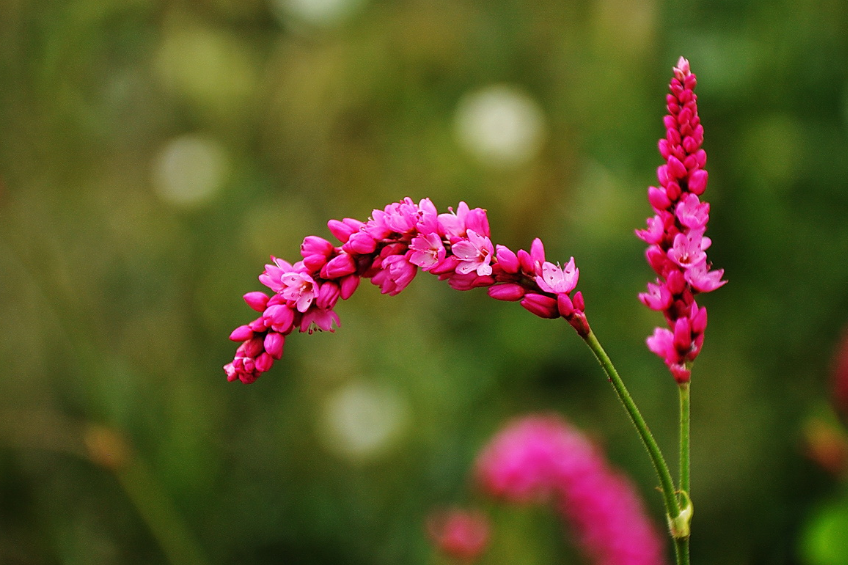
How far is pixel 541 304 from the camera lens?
2.23 feet

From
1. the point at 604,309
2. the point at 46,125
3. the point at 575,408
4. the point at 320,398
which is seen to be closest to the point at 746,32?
the point at 604,309

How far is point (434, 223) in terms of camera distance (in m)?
0.67

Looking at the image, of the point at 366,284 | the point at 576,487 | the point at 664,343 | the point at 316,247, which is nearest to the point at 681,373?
the point at 664,343

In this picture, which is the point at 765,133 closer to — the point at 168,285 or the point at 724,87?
the point at 724,87

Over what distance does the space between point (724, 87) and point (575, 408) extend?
1.08 m

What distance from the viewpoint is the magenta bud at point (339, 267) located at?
68 centimetres

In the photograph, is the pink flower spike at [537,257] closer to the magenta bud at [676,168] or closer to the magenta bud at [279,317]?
the magenta bud at [676,168]

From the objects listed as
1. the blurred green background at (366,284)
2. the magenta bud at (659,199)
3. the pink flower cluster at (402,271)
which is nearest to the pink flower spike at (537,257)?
the pink flower cluster at (402,271)

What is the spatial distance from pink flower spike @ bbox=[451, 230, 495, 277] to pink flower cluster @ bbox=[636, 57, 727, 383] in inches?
5.4

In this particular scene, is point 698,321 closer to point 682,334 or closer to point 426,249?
point 682,334

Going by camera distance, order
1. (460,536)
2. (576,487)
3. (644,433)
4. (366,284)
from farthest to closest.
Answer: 1. (366,284)
2. (576,487)
3. (460,536)
4. (644,433)

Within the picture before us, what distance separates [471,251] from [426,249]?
0.14ft

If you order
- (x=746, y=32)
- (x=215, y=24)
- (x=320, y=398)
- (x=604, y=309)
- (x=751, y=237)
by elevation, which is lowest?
(x=320, y=398)

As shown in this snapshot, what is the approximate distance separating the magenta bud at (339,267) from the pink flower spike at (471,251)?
0.10 metres
